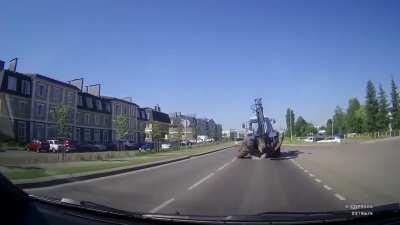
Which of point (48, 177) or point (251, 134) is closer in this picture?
point (48, 177)

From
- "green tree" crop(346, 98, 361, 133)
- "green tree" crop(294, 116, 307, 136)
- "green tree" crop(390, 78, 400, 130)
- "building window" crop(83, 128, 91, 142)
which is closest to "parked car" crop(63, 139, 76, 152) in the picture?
"building window" crop(83, 128, 91, 142)

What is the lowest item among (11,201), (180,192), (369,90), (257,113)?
(180,192)

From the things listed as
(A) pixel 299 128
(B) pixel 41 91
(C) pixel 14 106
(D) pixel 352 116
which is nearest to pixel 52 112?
(B) pixel 41 91

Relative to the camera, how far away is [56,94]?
1378cm

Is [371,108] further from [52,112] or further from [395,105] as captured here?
[52,112]

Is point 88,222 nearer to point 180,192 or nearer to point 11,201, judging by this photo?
point 11,201

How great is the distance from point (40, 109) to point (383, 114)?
101946 mm

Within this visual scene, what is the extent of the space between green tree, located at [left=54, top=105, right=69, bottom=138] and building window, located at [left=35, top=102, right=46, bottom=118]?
1.46 feet

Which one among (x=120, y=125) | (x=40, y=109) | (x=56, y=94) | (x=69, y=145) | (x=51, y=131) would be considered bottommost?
(x=69, y=145)

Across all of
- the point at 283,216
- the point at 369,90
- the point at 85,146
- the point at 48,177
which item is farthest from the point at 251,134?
the point at 369,90

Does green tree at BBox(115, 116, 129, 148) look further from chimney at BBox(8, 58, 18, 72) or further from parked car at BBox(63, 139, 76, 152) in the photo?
chimney at BBox(8, 58, 18, 72)

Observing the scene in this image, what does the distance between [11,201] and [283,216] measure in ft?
8.88

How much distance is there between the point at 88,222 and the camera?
191 inches

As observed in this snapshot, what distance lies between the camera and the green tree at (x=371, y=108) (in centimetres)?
10588
